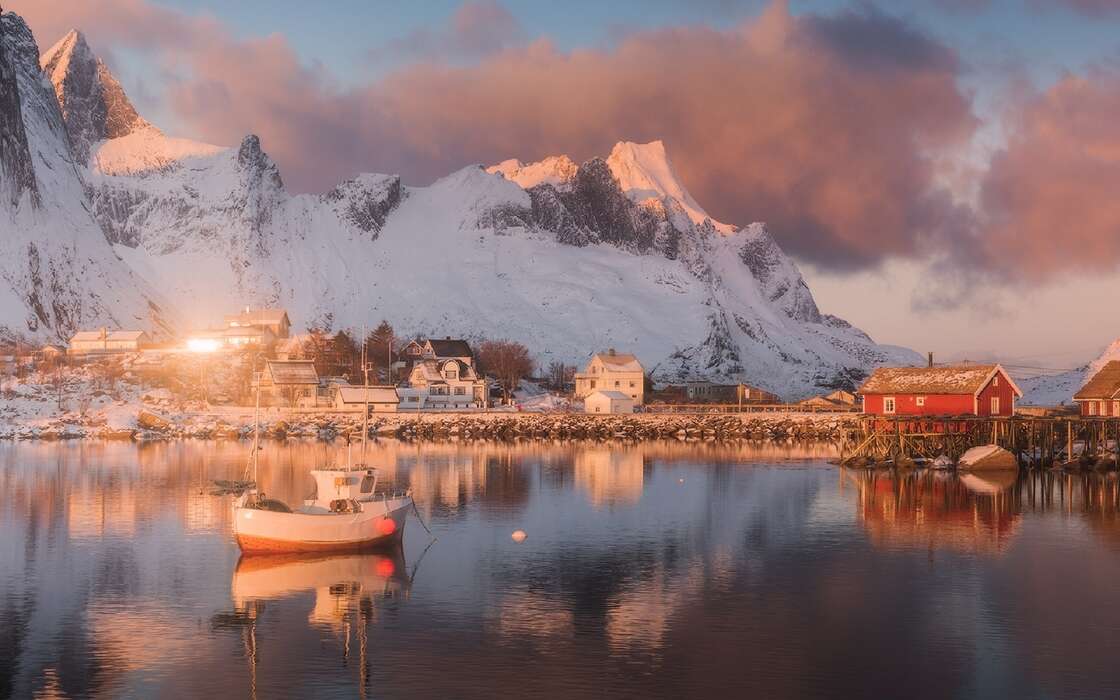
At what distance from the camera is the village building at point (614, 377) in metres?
154

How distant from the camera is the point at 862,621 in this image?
31594 millimetres

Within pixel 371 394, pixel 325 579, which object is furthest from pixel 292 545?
pixel 371 394

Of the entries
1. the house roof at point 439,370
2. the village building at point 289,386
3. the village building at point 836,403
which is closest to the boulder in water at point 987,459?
the village building at point 836,403

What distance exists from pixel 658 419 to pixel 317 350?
58.6 metres

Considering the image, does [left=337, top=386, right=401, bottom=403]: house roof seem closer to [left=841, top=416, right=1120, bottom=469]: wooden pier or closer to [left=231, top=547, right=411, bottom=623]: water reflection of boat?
[left=841, top=416, right=1120, bottom=469]: wooden pier

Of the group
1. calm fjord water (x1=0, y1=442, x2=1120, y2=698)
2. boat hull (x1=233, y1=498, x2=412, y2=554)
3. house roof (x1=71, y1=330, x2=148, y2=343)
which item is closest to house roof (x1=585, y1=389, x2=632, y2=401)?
house roof (x1=71, y1=330, x2=148, y2=343)

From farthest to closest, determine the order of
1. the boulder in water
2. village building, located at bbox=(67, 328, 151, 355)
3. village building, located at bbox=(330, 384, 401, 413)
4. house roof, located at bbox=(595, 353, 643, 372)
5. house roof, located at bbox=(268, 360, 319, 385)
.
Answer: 1. village building, located at bbox=(67, 328, 151, 355)
2. house roof, located at bbox=(595, 353, 643, 372)
3. house roof, located at bbox=(268, 360, 319, 385)
4. village building, located at bbox=(330, 384, 401, 413)
5. the boulder in water

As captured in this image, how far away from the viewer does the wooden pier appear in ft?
267

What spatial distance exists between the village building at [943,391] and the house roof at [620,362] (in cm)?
7030

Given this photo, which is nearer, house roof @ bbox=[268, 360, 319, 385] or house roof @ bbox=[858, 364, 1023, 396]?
house roof @ bbox=[858, 364, 1023, 396]

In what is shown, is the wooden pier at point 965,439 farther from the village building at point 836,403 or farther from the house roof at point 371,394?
the house roof at point 371,394

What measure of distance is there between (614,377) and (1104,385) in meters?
71.5

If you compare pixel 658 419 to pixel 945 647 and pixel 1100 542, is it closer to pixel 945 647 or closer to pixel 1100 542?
pixel 1100 542

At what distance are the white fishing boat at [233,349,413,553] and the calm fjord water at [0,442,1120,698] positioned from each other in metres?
0.64
